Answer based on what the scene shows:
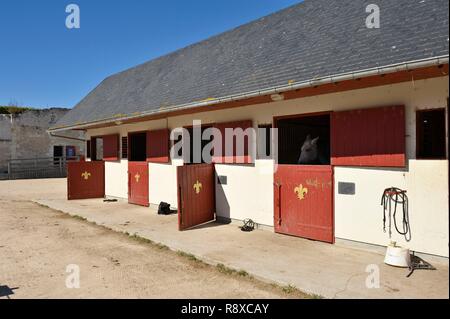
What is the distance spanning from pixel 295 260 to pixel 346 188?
1698 mm

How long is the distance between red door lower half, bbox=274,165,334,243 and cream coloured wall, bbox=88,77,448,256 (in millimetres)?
186

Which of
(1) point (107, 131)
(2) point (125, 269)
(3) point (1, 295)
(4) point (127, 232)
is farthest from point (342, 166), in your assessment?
(1) point (107, 131)

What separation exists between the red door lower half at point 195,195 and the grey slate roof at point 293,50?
176cm

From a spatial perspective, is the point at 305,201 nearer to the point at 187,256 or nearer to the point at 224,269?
the point at 224,269

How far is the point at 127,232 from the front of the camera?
25.0ft

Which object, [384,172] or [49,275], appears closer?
[49,275]

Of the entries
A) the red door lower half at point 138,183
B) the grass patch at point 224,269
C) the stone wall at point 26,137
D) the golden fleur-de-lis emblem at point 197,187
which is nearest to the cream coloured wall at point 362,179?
the golden fleur-de-lis emblem at point 197,187

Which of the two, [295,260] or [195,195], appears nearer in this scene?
[295,260]

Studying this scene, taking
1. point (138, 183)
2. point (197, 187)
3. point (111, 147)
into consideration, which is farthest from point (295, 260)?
point (111, 147)

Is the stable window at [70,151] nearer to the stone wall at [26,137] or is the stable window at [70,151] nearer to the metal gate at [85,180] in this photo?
the stone wall at [26,137]

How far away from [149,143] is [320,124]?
535 cm

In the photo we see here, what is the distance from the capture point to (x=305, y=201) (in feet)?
21.8

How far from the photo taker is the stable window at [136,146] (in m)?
12.3

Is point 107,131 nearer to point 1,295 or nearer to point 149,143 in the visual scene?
point 149,143
